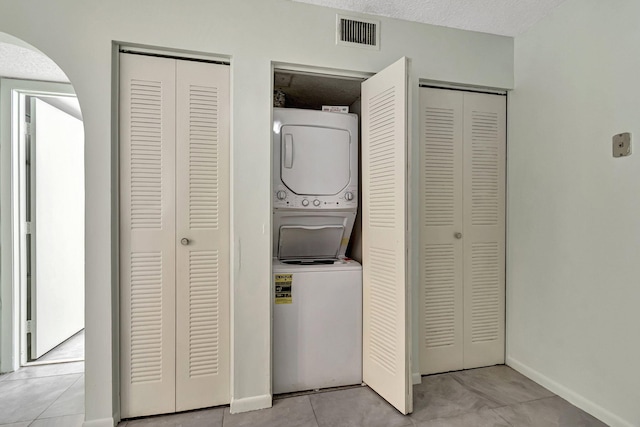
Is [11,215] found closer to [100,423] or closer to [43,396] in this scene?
[43,396]

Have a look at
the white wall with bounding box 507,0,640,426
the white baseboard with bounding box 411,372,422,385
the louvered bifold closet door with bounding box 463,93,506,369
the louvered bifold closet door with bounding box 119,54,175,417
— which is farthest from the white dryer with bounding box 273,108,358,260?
the white wall with bounding box 507,0,640,426

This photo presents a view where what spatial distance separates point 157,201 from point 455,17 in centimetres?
229

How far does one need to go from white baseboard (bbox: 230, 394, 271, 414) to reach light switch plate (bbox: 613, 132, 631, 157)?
2473 millimetres

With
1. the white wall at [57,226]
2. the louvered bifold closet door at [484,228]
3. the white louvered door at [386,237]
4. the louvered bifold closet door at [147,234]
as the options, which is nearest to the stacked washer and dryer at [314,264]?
the white louvered door at [386,237]

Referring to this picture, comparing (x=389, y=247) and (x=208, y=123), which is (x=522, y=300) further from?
(x=208, y=123)

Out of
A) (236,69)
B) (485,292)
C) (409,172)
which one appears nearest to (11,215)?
(236,69)

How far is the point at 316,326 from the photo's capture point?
2.09 m

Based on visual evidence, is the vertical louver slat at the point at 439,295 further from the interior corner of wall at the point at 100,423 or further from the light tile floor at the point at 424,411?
the interior corner of wall at the point at 100,423

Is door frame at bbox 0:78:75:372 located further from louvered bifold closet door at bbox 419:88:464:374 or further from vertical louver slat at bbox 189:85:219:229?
louvered bifold closet door at bbox 419:88:464:374

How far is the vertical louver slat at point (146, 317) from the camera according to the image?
1806 mm

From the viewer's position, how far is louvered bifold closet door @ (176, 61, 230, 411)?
1859 mm

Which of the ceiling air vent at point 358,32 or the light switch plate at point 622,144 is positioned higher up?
the ceiling air vent at point 358,32

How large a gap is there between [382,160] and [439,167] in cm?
57

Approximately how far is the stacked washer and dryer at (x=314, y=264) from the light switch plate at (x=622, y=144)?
149 centimetres
